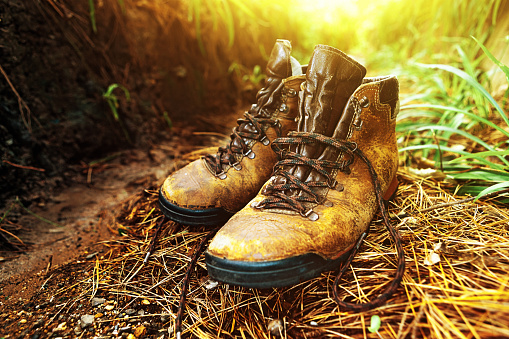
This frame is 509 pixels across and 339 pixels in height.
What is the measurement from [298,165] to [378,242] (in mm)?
514

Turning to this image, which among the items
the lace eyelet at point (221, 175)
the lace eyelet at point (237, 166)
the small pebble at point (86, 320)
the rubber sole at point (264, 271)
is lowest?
the small pebble at point (86, 320)

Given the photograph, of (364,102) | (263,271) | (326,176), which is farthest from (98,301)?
(364,102)

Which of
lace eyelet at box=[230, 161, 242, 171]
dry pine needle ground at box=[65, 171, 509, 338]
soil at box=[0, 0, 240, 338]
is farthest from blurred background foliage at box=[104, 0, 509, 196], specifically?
lace eyelet at box=[230, 161, 242, 171]

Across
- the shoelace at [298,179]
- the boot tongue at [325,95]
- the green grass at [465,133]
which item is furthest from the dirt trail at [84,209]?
the green grass at [465,133]

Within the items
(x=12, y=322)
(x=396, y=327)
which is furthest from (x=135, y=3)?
(x=396, y=327)

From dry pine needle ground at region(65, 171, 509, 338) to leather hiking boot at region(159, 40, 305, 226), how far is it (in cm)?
17

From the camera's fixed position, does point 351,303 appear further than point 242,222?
No

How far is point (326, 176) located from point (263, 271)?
518 millimetres

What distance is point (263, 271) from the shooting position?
0.99 metres

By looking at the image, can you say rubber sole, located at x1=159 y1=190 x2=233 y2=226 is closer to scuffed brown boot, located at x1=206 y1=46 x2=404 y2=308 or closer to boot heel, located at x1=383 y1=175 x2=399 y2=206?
scuffed brown boot, located at x1=206 y1=46 x2=404 y2=308

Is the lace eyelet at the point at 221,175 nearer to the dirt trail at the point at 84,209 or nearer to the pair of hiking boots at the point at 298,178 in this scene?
the pair of hiking boots at the point at 298,178

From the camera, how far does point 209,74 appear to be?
335cm

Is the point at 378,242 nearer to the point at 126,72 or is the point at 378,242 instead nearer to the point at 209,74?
the point at 126,72

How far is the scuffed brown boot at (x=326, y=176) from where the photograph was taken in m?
1.06
